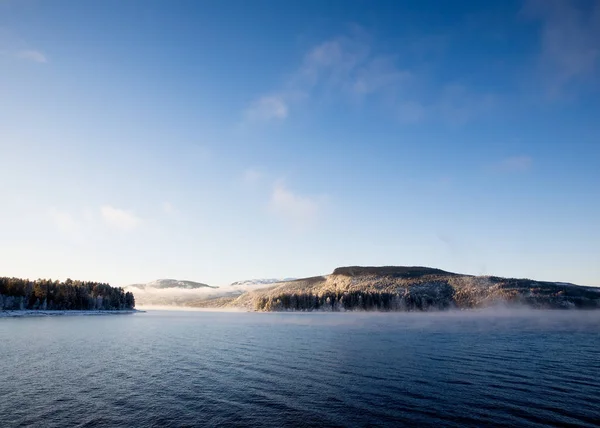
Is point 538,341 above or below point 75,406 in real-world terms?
below

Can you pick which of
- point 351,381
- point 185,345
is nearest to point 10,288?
point 185,345

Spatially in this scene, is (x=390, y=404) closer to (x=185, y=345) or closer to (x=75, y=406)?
(x=75, y=406)

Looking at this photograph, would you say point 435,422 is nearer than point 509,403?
Yes

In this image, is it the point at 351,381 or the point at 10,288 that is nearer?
the point at 351,381

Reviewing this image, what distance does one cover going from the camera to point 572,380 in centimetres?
3819

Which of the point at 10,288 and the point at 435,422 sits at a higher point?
the point at 10,288

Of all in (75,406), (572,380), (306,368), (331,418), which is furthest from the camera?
(306,368)

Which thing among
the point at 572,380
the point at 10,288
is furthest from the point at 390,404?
the point at 10,288

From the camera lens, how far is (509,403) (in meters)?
30.1

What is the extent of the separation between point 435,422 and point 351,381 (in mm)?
13884

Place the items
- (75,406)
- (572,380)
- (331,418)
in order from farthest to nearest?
(572,380)
(75,406)
(331,418)

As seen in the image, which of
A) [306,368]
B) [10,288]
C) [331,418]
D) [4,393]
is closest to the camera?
[331,418]

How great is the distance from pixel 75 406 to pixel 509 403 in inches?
1504

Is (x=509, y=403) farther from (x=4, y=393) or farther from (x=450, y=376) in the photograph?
(x=4, y=393)
